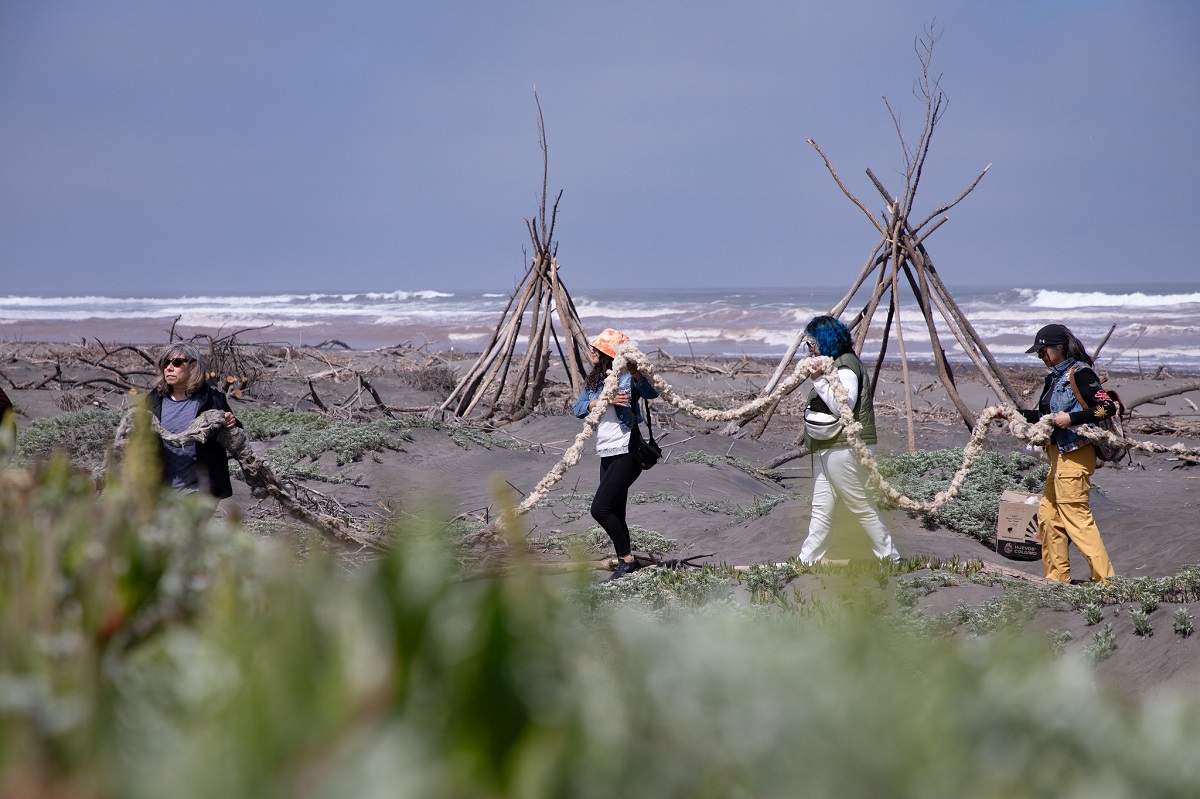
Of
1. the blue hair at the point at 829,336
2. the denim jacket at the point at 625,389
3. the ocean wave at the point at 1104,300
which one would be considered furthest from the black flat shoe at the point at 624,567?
the ocean wave at the point at 1104,300

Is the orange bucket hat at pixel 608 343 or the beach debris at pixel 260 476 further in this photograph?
the orange bucket hat at pixel 608 343

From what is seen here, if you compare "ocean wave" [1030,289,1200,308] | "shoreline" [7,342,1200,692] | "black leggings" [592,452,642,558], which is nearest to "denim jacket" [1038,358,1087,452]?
"shoreline" [7,342,1200,692]

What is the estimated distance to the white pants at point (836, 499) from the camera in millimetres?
6266

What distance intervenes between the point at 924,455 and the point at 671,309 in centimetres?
3535

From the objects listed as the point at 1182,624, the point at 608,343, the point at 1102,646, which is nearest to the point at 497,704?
the point at 1102,646

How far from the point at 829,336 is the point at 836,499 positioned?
1.07 meters

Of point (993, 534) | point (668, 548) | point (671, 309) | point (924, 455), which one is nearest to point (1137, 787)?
point (668, 548)

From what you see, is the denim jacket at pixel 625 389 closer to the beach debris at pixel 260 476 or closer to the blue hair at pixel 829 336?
the blue hair at pixel 829 336

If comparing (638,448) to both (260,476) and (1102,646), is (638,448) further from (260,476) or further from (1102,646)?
(1102,646)

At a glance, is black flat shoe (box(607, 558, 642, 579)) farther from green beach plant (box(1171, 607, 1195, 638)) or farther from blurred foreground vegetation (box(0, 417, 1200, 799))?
blurred foreground vegetation (box(0, 417, 1200, 799))

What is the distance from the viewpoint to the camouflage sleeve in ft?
18.9

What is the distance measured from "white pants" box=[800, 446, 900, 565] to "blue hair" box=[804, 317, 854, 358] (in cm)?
64

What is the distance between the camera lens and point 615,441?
252 inches

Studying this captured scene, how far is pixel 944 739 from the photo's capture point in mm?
872
